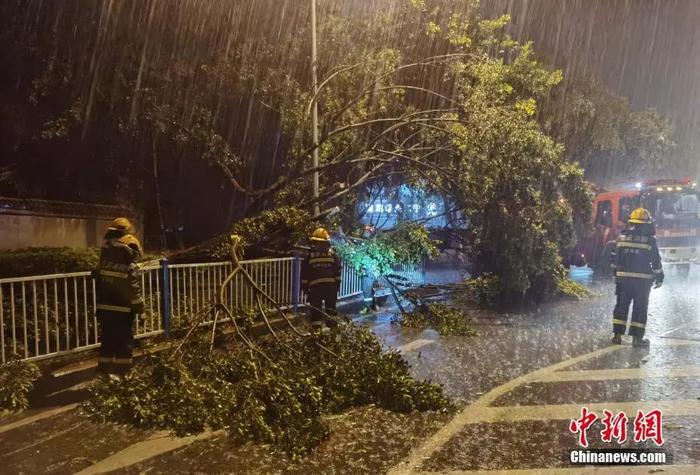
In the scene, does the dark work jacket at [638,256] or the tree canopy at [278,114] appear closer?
the dark work jacket at [638,256]

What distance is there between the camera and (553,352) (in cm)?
662

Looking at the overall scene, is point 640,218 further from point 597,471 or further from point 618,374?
point 597,471

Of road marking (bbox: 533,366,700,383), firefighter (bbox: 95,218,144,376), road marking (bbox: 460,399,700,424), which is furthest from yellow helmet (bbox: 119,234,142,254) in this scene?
road marking (bbox: 533,366,700,383)

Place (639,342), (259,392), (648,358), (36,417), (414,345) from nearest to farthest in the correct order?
(259,392) → (36,417) → (648,358) → (639,342) → (414,345)

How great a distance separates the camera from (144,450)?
3.93m

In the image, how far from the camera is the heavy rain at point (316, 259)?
4172mm

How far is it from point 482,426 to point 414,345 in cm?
291

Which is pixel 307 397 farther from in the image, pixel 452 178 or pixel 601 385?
pixel 452 178

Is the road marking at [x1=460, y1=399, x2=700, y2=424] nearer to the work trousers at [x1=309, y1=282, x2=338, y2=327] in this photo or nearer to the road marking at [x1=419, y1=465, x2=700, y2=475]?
the road marking at [x1=419, y1=465, x2=700, y2=475]

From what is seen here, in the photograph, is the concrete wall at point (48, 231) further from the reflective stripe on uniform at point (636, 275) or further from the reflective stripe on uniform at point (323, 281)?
the reflective stripe on uniform at point (636, 275)

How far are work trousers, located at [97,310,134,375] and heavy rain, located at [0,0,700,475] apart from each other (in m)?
0.02

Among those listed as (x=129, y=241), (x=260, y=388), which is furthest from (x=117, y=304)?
(x=260, y=388)

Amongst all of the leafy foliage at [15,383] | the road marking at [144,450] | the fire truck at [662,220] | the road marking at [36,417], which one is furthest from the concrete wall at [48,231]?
the fire truck at [662,220]

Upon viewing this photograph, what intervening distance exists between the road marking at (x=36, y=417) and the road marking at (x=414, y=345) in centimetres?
384
